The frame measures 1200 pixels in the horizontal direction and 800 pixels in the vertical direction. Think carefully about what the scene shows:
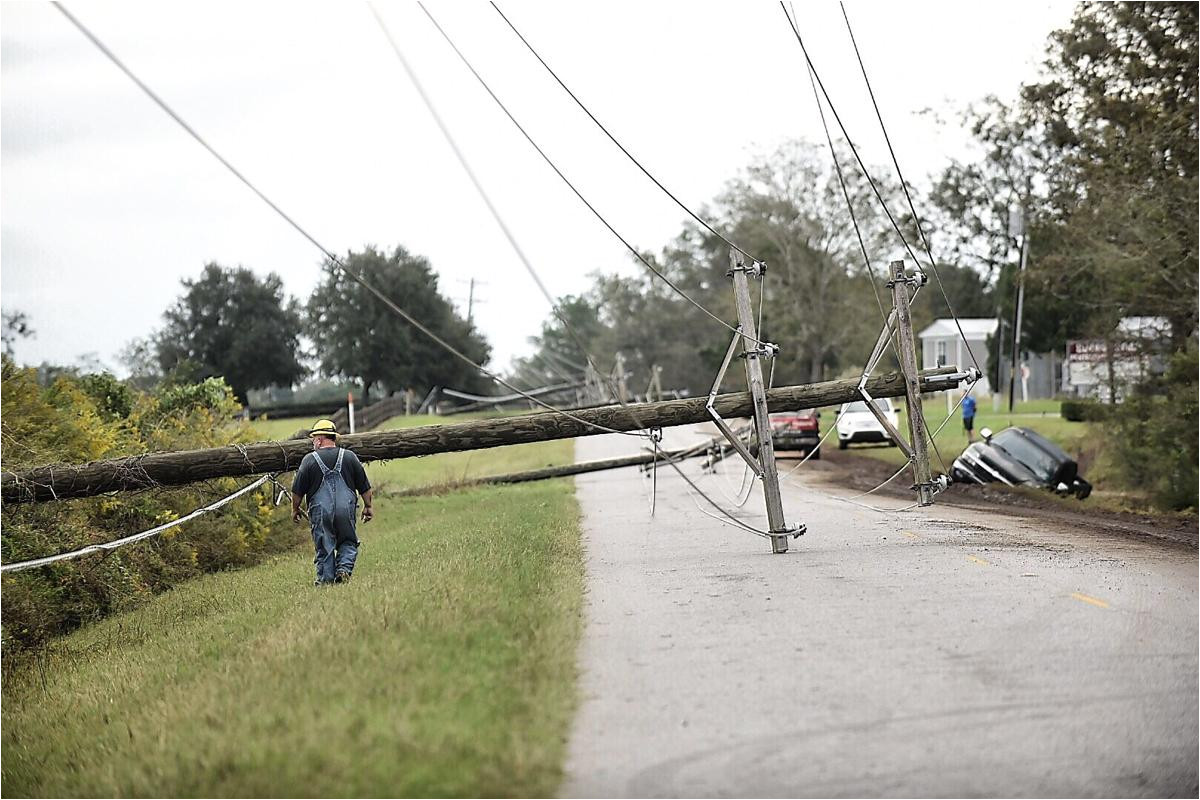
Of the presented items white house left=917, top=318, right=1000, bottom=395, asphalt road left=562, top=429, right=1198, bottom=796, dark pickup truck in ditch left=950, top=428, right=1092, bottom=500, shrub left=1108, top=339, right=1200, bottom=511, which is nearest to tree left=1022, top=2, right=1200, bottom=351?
shrub left=1108, top=339, right=1200, bottom=511

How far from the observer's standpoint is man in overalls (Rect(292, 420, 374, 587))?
1398cm

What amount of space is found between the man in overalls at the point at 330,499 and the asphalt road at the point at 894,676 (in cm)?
257

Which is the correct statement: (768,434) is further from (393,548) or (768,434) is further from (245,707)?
(245,707)

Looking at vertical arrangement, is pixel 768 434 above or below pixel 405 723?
above

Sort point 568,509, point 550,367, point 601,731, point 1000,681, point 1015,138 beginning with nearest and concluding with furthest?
1. point 601,731
2. point 1000,681
3. point 568,509
4. point 1015,138
5. point 550,367

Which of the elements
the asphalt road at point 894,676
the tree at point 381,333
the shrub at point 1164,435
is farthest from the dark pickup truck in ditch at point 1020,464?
the tree at point 381,333

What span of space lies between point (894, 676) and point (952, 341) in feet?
276

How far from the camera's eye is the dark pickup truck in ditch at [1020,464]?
95.0 feet

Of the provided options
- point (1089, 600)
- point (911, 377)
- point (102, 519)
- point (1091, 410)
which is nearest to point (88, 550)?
point (102, 519)

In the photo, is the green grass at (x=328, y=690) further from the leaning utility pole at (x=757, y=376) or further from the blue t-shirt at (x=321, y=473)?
the leaning utility pole at (x=757, y=376)

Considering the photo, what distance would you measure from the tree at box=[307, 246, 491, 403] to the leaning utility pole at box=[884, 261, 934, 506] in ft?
209

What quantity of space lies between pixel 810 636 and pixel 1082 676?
1.93 metres

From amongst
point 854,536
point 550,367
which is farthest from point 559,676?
point 550,367

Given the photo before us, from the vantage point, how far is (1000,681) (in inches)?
334
